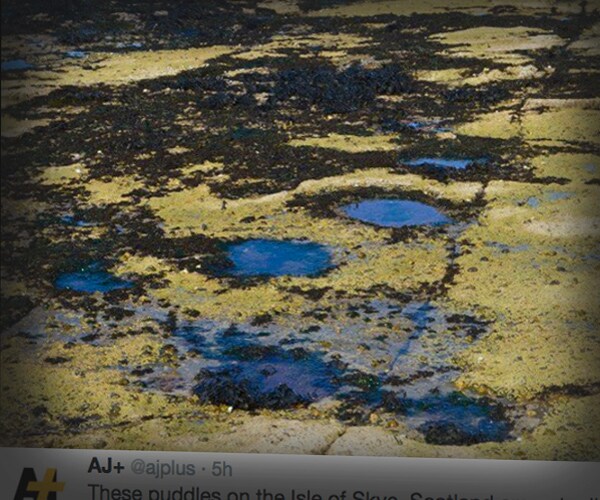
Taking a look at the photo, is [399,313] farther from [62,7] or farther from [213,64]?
[62,7]

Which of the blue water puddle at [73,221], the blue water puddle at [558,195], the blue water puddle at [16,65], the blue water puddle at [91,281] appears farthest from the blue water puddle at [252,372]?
the blue water puddle at [16,65]

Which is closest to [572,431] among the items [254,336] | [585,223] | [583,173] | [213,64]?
[254,336]

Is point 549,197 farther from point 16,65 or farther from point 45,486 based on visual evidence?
point 16,65

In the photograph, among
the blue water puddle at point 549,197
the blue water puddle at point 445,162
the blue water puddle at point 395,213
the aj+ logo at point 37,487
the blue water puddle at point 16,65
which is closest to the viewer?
the aj+ logo at point 37,487

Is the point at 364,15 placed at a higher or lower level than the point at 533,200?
higher

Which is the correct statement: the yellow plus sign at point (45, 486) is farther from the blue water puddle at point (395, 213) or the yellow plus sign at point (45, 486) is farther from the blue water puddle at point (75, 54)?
the blue water puddle at point (75, 54)
